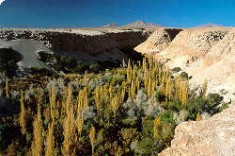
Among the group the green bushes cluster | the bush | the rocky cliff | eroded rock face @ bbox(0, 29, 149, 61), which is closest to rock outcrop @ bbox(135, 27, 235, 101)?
the rocky cliff

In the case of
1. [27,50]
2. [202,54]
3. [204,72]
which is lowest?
[204,72]

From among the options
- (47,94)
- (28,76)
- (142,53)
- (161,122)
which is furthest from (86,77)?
(142,53)

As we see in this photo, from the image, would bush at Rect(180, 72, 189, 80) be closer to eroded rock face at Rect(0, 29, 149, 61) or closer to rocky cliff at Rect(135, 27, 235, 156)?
rocky cliff at Rect(135, 27, 235, 156)

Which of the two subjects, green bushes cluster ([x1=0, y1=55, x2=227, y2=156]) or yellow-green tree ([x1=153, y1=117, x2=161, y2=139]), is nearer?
green bushes cluster ([x1=0, y1=55, x2=227, y2=156])

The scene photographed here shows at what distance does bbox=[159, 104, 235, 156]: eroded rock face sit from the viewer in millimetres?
10555

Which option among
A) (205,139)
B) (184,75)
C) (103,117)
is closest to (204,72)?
(184,75)

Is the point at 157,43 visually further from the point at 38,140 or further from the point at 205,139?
the point at 205,139

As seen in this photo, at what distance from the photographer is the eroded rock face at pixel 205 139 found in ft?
34.6

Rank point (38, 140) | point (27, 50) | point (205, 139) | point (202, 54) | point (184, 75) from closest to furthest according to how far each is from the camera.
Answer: point (205, 139) → point (38, 140) → point (184, 75) → point (27, 50) → point (202, 54)

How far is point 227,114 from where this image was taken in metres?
12.9

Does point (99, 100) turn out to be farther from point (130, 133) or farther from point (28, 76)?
point (28, 76)

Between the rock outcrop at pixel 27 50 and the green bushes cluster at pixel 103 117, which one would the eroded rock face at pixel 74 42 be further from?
the green bushes cluster at pixel 103 117

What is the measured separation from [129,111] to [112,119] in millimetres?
1956

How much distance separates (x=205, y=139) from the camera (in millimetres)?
10953
